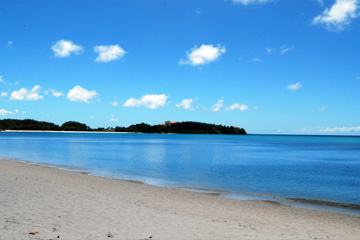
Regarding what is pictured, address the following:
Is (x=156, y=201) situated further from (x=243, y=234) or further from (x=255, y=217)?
(x=243, y=234)

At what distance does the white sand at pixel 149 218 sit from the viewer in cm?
853

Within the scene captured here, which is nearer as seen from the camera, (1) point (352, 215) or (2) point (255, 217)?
(2) point (255, 217)

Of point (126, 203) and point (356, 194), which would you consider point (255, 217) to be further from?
point (356, 194)

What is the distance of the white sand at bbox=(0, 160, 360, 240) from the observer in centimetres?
853

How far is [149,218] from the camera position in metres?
10.5

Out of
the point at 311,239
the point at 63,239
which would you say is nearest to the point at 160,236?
the point at 63,239

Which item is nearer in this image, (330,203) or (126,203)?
(126,203)

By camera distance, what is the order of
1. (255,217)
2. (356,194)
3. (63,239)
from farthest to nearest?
(356,194) → (255,217) → (63,239)

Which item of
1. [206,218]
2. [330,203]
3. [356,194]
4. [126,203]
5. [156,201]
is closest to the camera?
[206,218]

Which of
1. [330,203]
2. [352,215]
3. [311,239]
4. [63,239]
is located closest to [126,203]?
[63,239]

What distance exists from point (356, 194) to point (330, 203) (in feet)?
14.1

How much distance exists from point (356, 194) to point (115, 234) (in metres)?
18.1

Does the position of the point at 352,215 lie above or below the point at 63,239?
below

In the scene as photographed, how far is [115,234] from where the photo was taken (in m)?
8.34
